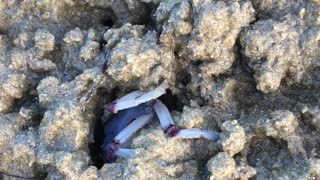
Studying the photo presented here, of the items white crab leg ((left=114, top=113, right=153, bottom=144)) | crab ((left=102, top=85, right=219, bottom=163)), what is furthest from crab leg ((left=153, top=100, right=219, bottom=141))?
white crab leg ((left=114, top=113, right=153, bottom=144))

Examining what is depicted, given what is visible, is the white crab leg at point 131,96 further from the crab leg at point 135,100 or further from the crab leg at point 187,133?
the crab leg at point 187,133

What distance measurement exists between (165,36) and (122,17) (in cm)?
42

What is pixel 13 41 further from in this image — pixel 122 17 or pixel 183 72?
pixel 183 72

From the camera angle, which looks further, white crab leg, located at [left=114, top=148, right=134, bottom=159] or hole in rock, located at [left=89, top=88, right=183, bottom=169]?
hole in rock, located at [left=89, top=88, right=183, bottom=169]

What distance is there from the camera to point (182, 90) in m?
2.44

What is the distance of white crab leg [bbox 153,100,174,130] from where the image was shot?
230cm

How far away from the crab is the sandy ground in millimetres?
39

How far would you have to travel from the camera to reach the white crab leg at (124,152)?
2236 millimetres

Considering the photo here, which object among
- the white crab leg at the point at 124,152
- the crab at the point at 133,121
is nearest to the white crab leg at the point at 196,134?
the crab at the point at 133,121

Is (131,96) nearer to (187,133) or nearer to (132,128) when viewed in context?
(132,128)

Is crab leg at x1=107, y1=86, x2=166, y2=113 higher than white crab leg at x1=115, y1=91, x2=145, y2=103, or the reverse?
white crab leg at x1=115, y1=91, x2=145, y2=103

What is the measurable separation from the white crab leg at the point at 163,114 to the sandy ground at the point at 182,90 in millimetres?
37

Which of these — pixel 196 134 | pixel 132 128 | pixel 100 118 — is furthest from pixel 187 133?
pixel 100 118

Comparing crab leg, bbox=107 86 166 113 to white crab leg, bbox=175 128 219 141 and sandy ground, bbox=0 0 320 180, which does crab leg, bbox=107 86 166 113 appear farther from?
white crab leg, bbox=175 128 219 141
